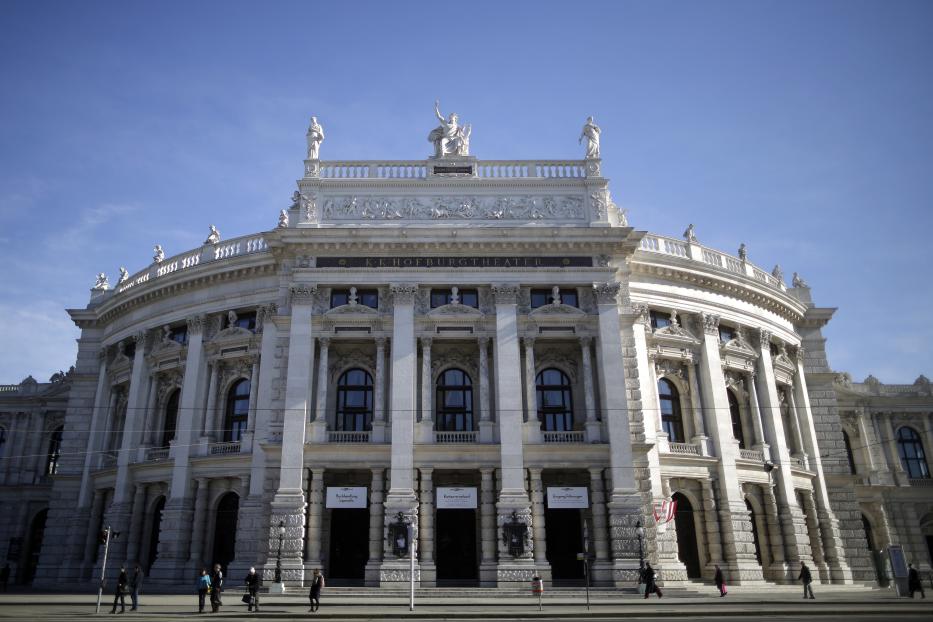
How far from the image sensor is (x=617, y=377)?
1369 inches

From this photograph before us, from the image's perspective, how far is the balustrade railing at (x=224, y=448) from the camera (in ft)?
123

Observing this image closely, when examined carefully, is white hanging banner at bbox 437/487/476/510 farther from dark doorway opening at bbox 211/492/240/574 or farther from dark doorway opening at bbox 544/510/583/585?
dark doorway opening at bbox 211/492/240/574

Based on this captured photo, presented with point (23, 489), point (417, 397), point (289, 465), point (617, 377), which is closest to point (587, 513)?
point (617, 377)

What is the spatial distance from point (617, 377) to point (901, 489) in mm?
29814

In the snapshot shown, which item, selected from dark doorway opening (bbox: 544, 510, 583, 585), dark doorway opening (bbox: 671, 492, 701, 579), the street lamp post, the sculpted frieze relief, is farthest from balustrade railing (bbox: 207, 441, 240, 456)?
dark doorway opening (bbox: 671, 492, 701, 579)

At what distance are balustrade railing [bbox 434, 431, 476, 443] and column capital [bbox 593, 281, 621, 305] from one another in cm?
954

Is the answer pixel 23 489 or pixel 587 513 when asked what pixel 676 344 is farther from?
pixel 23 489

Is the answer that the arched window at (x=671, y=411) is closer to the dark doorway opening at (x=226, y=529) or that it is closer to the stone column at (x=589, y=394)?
the stone column at (x=589, y=394)

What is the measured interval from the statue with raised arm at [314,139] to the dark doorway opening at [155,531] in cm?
2138

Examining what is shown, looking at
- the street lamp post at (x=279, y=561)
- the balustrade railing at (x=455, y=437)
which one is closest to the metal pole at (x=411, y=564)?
the balustrade railing at (x=455, y=437)

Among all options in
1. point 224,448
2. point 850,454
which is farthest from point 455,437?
point 850,454

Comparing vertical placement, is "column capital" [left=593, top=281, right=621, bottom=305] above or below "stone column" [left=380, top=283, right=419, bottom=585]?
above

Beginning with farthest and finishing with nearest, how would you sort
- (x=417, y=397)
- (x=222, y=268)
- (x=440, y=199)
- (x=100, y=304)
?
(x=100, y=304) < (x=222, y=268) < (x=440, y=199) < (x=417, y=397)

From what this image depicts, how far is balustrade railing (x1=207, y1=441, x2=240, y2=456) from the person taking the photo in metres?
37.5
